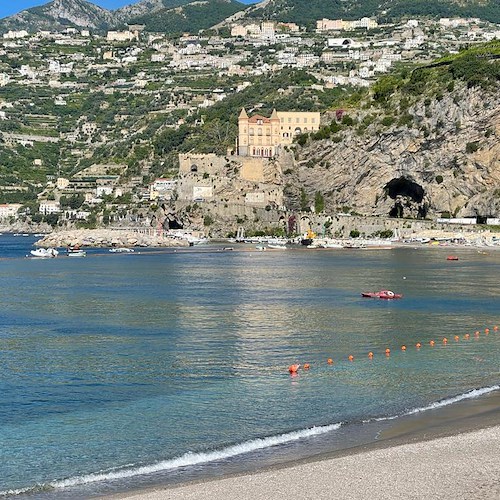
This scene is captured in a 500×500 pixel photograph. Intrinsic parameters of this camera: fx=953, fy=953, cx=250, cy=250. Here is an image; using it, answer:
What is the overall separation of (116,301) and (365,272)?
2125 cm

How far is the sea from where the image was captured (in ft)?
53.4

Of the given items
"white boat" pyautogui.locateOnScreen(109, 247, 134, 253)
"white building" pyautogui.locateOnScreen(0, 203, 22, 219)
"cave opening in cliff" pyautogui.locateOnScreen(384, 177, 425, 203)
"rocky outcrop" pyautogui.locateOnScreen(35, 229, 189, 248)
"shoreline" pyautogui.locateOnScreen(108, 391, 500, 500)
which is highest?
"cave opening in cliff" pyautogui.locateOnScreen(384, 177, 425, 203)

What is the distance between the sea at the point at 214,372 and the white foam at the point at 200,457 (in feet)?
0.16

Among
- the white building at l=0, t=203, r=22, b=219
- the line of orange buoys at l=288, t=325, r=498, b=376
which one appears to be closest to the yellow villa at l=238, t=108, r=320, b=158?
the white building at l=0, t=203, r=22, b=219

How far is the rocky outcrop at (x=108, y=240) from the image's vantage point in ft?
345

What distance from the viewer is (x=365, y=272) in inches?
2356

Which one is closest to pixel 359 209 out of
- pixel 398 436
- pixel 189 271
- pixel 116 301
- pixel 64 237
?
pixel 64 237

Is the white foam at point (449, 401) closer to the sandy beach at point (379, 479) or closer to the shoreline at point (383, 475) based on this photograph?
the shoreline at point (383, 475)

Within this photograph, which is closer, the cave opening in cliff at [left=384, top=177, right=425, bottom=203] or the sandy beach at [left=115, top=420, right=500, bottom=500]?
the sandy beach at [left=115, top=420, right=500, bottom=500]

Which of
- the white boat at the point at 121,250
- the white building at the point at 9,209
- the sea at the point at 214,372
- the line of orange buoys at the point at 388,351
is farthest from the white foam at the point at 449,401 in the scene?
the white building at the point at 9,209

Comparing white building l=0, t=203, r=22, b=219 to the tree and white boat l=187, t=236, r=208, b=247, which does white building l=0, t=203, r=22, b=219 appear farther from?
the tree

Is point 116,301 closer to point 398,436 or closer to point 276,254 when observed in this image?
point 398,436

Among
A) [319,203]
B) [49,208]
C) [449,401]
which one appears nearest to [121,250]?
[319,203]

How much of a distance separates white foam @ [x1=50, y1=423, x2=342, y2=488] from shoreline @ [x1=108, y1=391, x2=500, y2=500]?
111 cm
